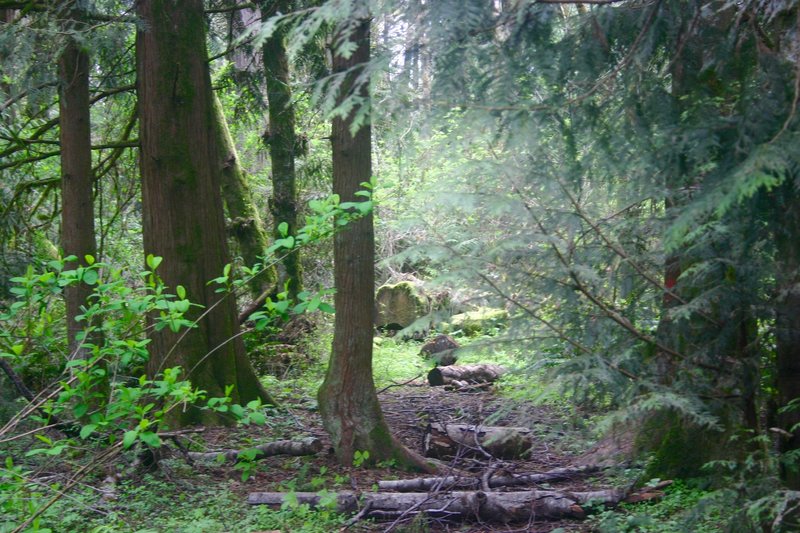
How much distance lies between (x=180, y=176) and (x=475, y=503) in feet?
16.8

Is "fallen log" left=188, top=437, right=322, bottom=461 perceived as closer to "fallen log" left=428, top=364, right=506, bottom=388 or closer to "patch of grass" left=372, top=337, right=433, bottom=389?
"patch of grass" left=372, top=337, right=433, bottom=389

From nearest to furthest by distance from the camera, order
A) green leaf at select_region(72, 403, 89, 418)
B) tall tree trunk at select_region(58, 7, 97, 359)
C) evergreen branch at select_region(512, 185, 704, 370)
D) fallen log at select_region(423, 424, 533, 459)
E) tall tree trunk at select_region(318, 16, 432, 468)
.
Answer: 1. evergreen branch at select_region(512, 185, 704, 370)
2. green leaf at select_region(72, 403, 89, 418)
3. tall tree trunk at select_region(318, 16, 432, 468)
4. fallen log at select_region(423, 424, 533, 459)
5. tall tree trunk at select_region(58, 7, 97, 359)

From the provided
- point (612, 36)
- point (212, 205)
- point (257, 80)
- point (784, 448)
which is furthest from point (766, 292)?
point (257, 80)

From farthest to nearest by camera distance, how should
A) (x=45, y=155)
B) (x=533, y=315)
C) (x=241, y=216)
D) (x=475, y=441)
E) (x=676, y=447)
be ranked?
(x=241, y=216)
(x=45, y=155)
(x=475, y=441)
(x=676, y=447)
(x=533, y=315)

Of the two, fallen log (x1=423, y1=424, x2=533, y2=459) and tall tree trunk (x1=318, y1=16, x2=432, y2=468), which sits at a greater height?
tall tree trunk (x1=318, y1=16, x2=432, y2=468)

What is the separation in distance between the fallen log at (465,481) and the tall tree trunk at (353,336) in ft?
2.24

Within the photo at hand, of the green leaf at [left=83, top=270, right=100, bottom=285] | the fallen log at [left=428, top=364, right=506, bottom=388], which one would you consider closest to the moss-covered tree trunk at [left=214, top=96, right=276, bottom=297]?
the fallen log at [left=428, top=364, right=506, bottom=388]

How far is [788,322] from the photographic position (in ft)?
13.5

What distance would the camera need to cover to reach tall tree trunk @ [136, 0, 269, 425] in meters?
8.77

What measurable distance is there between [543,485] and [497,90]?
443 centimetres

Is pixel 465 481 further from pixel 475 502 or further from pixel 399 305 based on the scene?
pixel 399 305

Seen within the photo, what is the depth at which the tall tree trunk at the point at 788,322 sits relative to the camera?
375 cm

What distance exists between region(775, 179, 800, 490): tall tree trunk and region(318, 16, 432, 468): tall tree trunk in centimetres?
424

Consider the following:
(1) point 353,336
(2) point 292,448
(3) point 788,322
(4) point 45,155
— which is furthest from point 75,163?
(3) point 788,322
